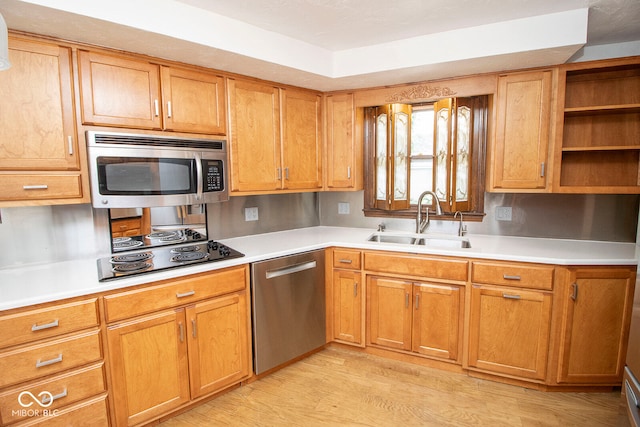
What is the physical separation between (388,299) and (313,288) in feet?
1.92

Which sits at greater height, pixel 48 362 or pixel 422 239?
pixel 422 239

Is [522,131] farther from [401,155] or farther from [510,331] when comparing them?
[510,331]

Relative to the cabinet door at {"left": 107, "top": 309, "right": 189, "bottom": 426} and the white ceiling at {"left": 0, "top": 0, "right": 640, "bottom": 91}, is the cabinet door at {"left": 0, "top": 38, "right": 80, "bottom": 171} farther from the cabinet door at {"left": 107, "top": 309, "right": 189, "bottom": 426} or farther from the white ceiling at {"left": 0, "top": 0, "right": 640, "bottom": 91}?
the cabinet door at {"left": 107, "top": 309, "right": 189, "bottom": 426}

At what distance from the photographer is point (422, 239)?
2.89m

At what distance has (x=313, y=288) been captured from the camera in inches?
103

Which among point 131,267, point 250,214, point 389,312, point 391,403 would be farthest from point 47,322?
point 389,312

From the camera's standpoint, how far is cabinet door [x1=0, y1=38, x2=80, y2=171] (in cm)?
170

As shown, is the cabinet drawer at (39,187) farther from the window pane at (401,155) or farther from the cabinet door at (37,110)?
the window pane at (401,155)

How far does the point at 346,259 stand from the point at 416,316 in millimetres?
672

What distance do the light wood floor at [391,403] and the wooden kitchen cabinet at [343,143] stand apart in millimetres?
1565

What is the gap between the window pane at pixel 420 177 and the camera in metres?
3.00

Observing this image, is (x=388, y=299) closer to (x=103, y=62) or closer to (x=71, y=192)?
(x=71, y=192)

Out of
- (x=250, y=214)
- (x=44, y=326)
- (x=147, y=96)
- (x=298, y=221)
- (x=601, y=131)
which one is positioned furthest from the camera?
(x=298, y=221)

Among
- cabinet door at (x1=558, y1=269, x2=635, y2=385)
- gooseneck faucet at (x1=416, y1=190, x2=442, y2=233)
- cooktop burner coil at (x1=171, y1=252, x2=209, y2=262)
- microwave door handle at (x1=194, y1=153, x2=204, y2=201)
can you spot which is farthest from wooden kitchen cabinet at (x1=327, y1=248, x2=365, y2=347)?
cabinet door at (x1=558, y1=269, x2=635, y2=385)
